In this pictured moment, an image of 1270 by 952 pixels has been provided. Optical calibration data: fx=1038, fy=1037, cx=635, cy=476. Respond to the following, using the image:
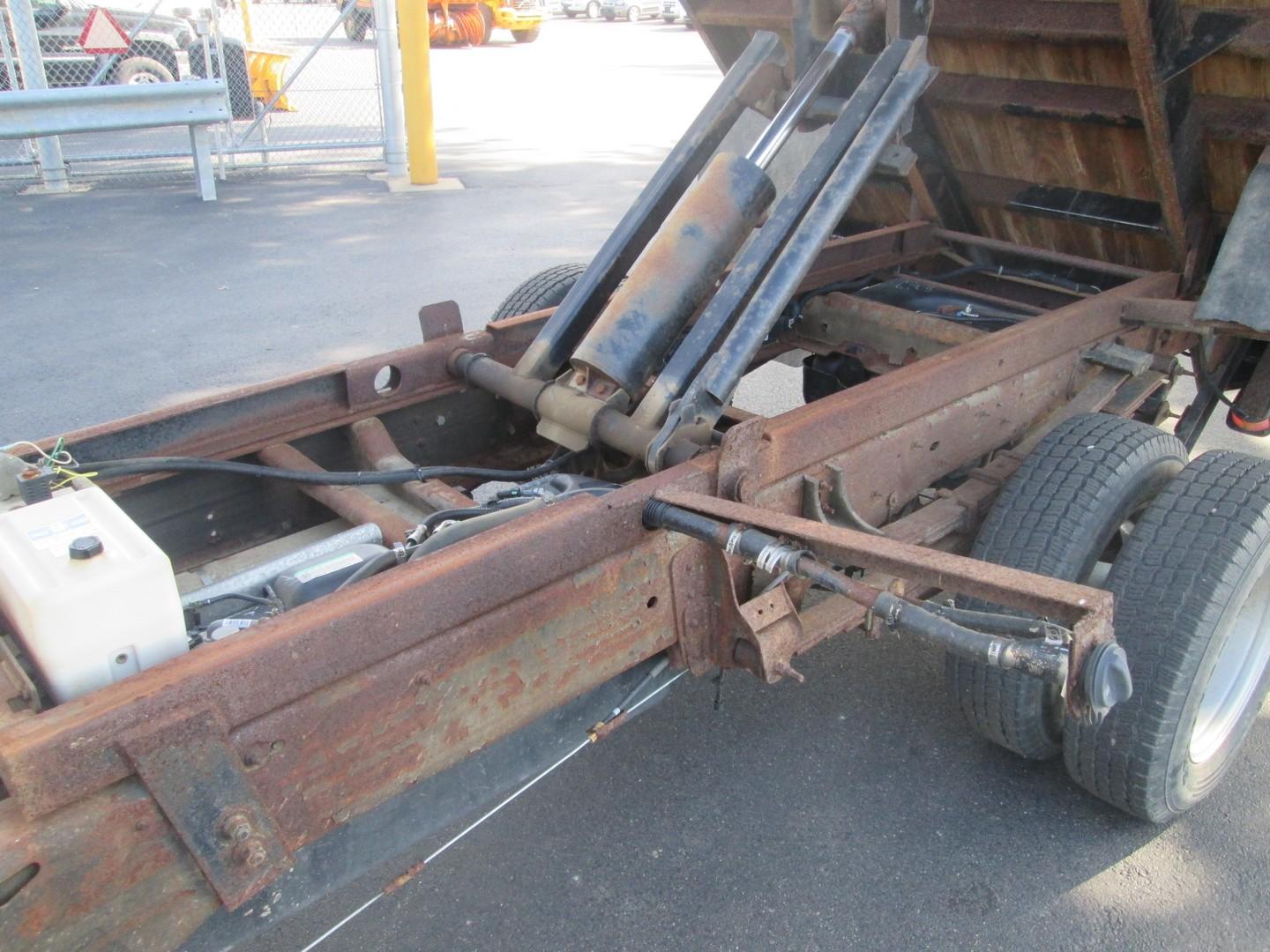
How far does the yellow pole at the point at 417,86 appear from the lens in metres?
9.47

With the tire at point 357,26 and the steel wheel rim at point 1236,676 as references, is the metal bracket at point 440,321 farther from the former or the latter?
the tire at point 357,26

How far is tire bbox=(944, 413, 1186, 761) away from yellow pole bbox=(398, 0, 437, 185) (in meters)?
8.21

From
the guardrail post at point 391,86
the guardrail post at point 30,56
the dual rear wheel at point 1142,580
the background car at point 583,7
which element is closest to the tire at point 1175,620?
the dual rear wheel at point 1142,580

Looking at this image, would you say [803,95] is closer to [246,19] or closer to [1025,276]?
[1025,276]

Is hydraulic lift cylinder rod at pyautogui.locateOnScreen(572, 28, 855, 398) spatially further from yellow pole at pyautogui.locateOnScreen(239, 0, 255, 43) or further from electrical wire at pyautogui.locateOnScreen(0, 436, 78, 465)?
yellow pole at pyautogui.locateOnScreen(239, 0, 255, 43)

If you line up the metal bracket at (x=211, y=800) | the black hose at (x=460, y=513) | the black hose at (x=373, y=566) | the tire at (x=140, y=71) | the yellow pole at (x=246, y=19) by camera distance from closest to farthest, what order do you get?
the metal bracket at (x=211, y=800) < the black hose at (x=373, y=566) < the black hose at (x=460, y=513) < the tire at (x=140, y=71) < the yellow pole at (x=246, y=19)

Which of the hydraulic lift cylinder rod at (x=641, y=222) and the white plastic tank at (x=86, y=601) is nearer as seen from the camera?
the white plastic tank at (x=86, y=601)

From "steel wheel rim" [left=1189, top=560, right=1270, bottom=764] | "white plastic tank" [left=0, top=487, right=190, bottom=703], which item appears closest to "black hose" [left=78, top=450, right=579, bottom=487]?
"white plastic tank" [left=0, top=487, right=190, bottom=703]

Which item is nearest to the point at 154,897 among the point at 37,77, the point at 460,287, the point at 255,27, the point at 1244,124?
the point at 1244,124

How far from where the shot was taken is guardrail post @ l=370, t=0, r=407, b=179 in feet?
32.3

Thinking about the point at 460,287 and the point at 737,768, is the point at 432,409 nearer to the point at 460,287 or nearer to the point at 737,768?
the point at 737,768

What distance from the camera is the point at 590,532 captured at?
1838mm

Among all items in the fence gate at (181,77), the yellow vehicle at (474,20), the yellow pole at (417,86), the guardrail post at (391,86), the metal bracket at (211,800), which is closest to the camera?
the metal bracket at (211,800)

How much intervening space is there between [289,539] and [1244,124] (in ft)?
9.96
